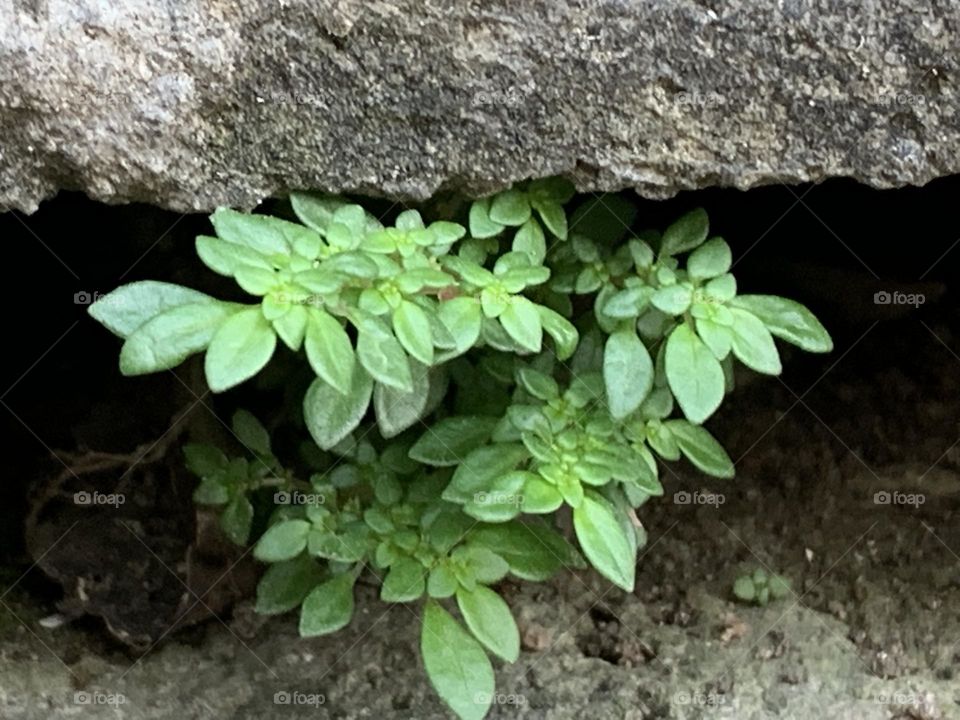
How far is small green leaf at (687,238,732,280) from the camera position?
0.99 m

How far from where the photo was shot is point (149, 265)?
4.21 ft

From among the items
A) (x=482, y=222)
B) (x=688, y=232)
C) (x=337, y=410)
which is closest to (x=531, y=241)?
(x=482, y=222)

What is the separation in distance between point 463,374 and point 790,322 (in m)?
0.33

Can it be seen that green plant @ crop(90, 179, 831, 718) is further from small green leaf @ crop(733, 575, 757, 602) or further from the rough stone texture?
small green leaf @ crop(733, 575, 757, 602)

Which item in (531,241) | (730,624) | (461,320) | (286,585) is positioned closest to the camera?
(461,320)

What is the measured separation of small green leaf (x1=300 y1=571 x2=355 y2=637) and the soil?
14 cm

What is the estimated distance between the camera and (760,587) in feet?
4.20

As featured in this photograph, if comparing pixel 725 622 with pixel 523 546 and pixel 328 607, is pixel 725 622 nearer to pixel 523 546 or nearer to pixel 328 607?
pixel 523 546

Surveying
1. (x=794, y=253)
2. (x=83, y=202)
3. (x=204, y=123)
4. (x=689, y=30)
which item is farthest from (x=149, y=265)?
(x=794, y=253)

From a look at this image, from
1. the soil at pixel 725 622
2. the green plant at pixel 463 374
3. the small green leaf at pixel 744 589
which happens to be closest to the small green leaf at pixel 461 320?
the green plant at pixel 463 374

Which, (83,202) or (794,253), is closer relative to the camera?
(83,202)

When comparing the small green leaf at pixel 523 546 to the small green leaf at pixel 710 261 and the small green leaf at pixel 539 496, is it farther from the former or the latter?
the small green leaf at pixel 710 261

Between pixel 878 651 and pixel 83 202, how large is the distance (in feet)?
3.63

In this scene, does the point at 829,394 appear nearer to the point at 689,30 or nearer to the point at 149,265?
the point at 689,30
